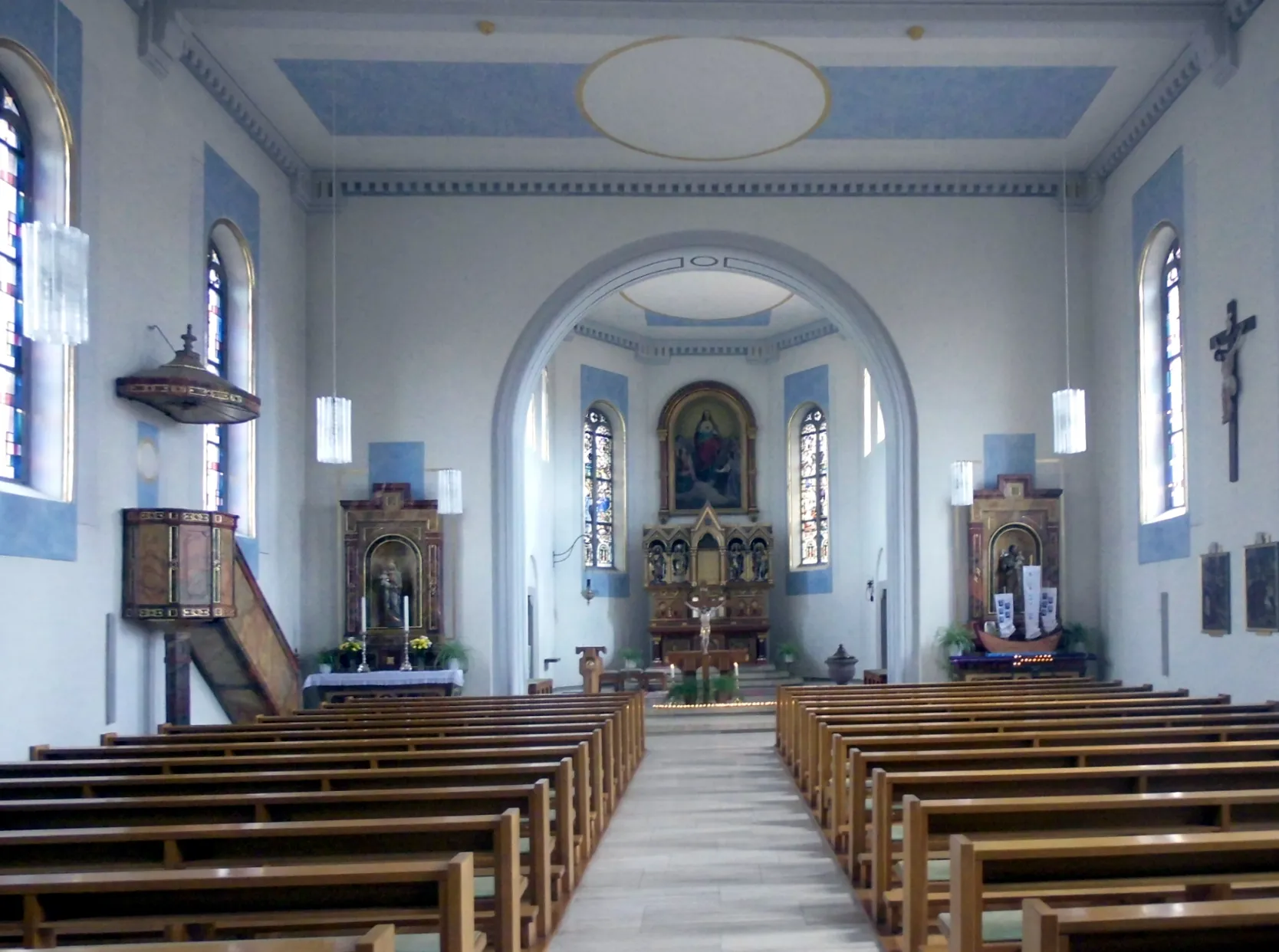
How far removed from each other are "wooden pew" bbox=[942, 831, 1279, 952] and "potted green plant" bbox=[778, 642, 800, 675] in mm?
15825

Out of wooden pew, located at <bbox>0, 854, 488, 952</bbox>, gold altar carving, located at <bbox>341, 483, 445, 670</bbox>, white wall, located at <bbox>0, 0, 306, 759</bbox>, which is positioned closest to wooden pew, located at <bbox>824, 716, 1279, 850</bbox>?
wooden pew, located at <bbox>0, 854, 488, 952</bbox>

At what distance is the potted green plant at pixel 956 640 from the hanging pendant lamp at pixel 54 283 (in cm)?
953

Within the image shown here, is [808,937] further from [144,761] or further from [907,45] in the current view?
[907,45]

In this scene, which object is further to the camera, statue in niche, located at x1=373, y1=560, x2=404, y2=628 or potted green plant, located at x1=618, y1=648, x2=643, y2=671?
potted green plant, located at x1=618, y1=648, x2=643, y2=671

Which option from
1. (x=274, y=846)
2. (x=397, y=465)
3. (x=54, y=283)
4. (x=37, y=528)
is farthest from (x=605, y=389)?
(x=274, y=846)

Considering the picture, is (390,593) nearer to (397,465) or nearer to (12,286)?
(397,465)

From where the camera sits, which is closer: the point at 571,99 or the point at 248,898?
the point at 248,898

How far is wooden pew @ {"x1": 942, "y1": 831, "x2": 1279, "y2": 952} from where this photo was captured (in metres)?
3.04

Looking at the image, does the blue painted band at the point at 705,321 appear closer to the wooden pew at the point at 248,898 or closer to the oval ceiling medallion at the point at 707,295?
the oval ceiling medallion at the point at 707,295

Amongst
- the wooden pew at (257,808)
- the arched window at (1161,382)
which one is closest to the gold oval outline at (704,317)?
the arched window at (1161,382)

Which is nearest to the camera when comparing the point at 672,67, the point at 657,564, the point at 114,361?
the point at 114,361

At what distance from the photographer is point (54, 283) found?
19.5 feet

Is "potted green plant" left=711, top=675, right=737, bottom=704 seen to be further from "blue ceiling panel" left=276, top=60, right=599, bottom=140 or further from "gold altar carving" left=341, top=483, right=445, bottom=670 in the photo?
"blue ceiling panel" left=276, top=60, right=599, bottom=140

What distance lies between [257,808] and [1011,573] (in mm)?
10562
